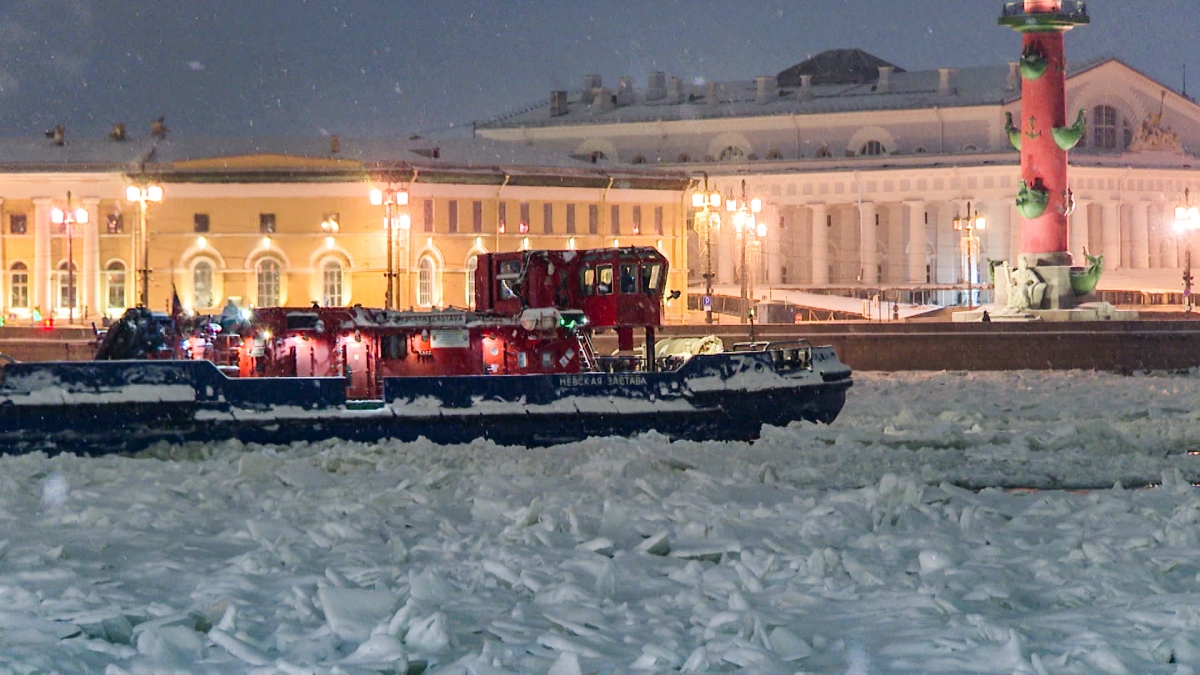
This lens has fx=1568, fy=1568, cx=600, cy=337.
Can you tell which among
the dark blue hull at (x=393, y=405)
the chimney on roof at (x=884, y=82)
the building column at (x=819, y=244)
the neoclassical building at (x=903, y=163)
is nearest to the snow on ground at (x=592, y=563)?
the dark blue hull at (x=393, y=405)

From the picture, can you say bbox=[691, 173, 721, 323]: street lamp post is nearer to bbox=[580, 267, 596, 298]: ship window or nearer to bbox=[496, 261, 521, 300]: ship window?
bbox=[496, 261, 521, 300]: ship window

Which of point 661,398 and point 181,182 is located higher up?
point 181,182

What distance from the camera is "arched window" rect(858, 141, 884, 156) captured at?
85.8 meters

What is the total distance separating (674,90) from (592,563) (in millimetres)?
80418

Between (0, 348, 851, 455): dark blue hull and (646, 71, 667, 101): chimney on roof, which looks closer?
(0, 348, 851, 455): dark blue hull

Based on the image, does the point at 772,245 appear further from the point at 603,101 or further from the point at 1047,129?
the point at 1047,129

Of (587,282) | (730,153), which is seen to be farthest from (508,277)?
(730,153)

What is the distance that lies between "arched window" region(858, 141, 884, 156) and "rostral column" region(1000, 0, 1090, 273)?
37097mm

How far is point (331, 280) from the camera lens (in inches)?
2320

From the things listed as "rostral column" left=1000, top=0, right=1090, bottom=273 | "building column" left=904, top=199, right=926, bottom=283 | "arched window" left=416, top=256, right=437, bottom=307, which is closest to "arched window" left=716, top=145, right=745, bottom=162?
"building column" left=904, top=199, right=926, bottom=283

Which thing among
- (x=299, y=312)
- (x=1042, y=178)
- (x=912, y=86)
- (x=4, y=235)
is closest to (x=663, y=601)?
(x=299, y=312)

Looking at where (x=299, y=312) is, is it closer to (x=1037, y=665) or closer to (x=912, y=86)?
(x=1037, y=665)

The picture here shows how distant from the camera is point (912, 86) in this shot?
87938 millimetres

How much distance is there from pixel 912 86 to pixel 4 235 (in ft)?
164
